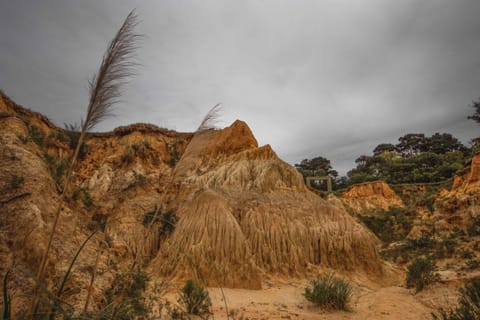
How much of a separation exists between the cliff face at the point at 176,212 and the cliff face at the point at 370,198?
604 inches

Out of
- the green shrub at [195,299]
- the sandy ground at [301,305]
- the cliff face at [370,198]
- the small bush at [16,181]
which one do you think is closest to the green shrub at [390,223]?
the cliff face at [370,198]

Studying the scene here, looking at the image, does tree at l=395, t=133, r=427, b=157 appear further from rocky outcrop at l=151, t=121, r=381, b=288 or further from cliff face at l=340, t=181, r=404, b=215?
rocky outcrop at l=151, t=121, r=381, b=288

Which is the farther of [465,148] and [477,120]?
[465,148]

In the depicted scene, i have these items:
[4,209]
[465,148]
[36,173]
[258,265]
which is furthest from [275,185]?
[465,148]

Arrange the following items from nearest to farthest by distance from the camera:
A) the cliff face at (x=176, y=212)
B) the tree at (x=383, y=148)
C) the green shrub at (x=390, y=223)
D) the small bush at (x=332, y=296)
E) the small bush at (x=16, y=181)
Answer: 1. the cliff face at (x=176, y=212)
2. the small bush at (x=16, y=181)
3. the small bush at (x=332, y=296)
4. the green shrub at (x=390, y=223)
5. the tree at (x=383, y=148)

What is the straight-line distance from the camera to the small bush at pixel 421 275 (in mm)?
9375

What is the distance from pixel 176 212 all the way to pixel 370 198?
78.4ft

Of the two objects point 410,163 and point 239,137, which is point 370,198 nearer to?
point 410,163

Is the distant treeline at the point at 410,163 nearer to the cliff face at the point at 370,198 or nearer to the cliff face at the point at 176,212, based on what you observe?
the cliff face at the point at 370,198

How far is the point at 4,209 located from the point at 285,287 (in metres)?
8.99

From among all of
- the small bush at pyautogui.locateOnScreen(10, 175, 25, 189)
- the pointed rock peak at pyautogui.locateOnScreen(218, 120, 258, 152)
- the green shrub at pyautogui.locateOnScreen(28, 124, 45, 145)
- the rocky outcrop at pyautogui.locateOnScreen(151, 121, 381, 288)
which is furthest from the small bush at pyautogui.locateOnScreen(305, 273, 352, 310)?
the pointed rock peak at pyautogui.locateOnScreen(218, 120, 258, 152)

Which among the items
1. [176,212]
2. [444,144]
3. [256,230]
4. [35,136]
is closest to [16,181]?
[256,230]

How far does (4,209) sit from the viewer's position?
3307mm

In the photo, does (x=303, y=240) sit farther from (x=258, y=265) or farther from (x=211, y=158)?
(x=211, y=158)
